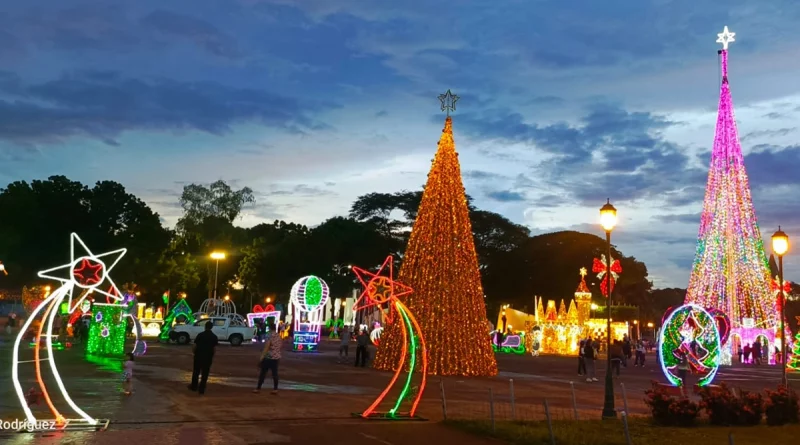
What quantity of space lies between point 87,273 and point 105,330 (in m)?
18.3

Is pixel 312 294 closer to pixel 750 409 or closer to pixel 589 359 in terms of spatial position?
pixel 589 359

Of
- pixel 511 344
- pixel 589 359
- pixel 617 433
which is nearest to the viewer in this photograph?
pixel 617 433

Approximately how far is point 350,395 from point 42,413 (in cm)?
697

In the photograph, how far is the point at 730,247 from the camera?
49688mm

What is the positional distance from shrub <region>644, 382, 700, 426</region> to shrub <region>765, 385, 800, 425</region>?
5.71 ft

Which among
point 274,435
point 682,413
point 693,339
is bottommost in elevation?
point 274,435

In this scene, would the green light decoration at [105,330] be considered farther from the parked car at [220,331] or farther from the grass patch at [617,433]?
the grass patch at [617,433]

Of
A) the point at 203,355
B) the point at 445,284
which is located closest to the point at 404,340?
the point at 203,355

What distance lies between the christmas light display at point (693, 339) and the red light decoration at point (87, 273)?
1868 cm

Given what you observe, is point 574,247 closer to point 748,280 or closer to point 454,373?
point 748,280

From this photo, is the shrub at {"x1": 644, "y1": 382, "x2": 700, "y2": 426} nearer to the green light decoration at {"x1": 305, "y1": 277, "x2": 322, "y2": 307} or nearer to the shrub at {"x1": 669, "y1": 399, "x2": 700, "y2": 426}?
the shrub at {"x1": 669, "y1": 399, "x2": 700, "y2": 426}

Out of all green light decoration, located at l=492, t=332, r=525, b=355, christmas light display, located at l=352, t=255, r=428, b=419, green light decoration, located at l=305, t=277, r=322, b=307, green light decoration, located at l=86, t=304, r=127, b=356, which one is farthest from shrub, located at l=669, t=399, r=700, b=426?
green light decoration, located at l=492, t=332, r=525, b=355

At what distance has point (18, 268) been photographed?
56.9 m

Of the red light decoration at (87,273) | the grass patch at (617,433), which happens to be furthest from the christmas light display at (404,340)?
the red light decoration at (87,273)
